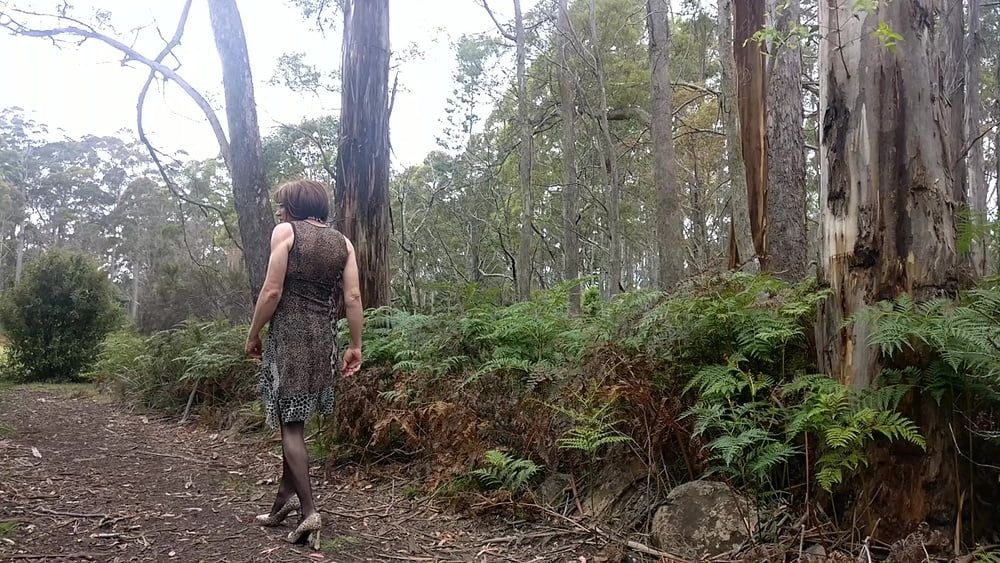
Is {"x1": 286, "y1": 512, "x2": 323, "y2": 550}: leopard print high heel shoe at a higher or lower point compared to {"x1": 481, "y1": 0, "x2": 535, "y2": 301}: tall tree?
lower

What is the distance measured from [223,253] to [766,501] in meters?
38.9

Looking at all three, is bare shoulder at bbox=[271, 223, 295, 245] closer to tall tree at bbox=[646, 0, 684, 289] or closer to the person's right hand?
the person's right hand

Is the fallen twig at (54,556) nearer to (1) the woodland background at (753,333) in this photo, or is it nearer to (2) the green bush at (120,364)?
(1) the woodland background at (753,333)

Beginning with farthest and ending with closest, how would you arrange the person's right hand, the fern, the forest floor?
the fern < the person's right hand < the forest floor

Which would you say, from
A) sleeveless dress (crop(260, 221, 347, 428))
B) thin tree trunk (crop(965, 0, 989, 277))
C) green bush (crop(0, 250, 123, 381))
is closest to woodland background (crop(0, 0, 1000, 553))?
sleeveless dress (crop(260, 221, 347, 428))

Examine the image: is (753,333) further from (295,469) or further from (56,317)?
(56,317)

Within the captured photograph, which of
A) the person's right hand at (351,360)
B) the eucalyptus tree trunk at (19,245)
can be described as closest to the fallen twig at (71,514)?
the person's right hand at (351,360)

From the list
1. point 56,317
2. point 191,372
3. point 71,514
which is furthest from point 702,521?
point 56,317

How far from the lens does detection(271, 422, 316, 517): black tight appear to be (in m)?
3.17

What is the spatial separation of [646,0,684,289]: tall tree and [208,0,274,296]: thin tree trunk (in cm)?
614

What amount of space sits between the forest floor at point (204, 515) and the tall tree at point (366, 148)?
2.16m

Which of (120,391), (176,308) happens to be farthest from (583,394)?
(176,308)

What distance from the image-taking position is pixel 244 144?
25.8ft

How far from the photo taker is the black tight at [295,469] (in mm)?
3168
